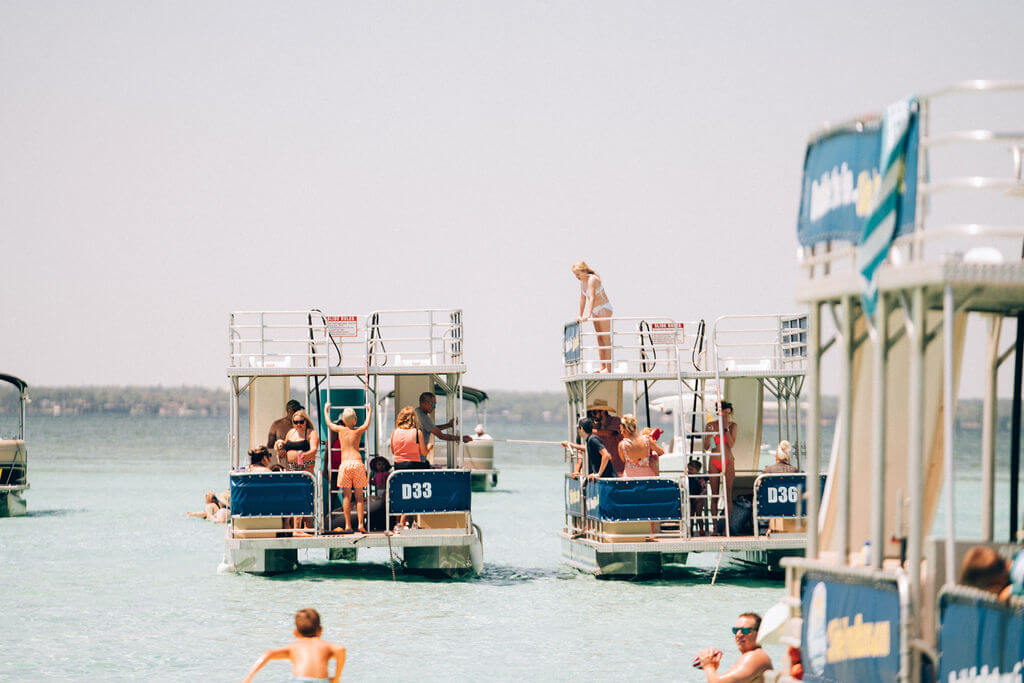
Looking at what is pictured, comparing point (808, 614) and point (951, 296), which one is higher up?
point (951, 296)

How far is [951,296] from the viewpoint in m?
7.25

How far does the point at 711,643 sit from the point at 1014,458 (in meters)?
7.17

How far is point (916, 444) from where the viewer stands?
741 centimetres

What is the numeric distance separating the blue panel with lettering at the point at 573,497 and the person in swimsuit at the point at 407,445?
7.59 feet

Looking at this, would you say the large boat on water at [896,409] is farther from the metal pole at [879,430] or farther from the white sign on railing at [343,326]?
the white sign on railing at [343,326]

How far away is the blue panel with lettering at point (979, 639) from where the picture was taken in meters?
7.03

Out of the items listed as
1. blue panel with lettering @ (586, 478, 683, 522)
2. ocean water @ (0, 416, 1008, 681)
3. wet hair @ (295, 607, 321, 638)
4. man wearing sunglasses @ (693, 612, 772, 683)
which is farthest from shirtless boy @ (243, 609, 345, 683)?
blue panel with lettering @ (586, 478, 683, 522)

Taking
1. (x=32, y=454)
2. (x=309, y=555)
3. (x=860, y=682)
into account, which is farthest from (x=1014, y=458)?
(x=32, y=454)

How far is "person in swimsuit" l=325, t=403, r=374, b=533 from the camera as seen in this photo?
61.7 ft

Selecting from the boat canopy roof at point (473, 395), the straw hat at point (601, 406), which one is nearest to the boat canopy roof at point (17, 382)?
the boat canopy roof at point (473, 395)

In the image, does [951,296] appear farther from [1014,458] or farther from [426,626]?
[426,626]

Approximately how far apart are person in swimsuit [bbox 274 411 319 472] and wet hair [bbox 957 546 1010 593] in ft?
41.8

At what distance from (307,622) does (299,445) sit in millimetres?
10312

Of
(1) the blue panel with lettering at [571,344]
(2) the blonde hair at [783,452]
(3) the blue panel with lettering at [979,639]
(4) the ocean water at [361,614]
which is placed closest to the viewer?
(3) the blue panel with lettering at [979,639]
